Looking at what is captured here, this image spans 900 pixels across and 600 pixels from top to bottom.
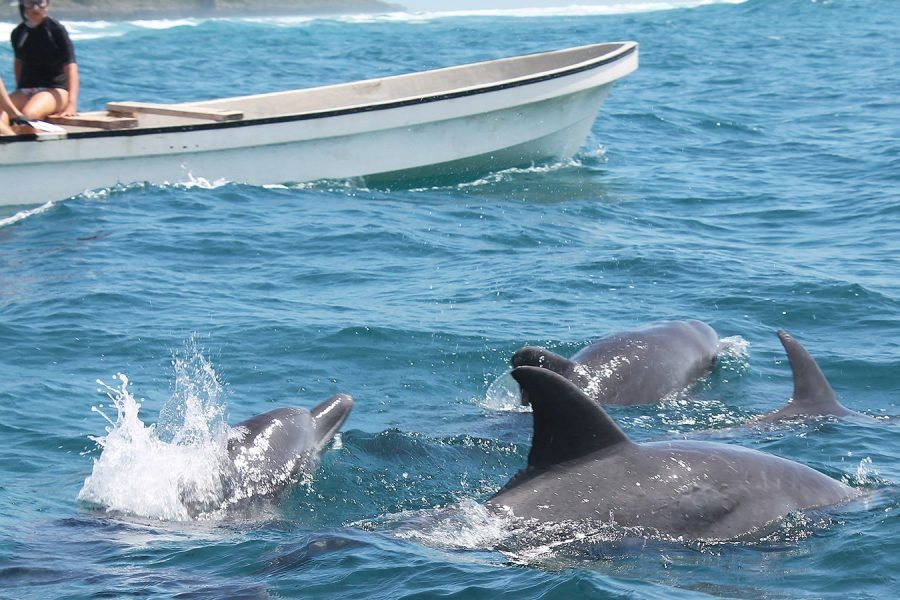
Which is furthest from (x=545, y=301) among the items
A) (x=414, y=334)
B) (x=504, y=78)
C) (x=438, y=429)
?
(x=504, y=78)

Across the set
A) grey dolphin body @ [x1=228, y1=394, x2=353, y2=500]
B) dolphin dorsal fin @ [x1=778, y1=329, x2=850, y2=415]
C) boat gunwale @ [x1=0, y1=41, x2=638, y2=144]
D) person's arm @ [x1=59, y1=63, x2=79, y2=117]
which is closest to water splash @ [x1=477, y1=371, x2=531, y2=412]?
grey dolphin body @ [x1=228, y1=394, x2=353, y2=500]

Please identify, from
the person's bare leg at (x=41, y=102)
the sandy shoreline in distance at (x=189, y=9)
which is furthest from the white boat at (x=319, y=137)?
the sandy shoreline in distance at (x=189, y=9)

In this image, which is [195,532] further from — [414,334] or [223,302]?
[223,302]

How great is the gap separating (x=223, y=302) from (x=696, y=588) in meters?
8.95

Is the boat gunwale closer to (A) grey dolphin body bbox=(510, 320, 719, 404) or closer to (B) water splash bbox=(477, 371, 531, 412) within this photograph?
(B) water splash bbox=(477, 371, 531, 412)

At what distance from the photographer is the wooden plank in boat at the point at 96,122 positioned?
20.2 metres

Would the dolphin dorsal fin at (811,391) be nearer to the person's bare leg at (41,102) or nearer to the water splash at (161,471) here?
the water splash at (161,471)

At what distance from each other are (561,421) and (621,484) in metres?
0.57

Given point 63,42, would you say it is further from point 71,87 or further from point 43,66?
point 71,87

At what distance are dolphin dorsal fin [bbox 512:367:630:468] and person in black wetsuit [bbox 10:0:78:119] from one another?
13.4 meters

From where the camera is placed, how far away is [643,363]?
1196cm

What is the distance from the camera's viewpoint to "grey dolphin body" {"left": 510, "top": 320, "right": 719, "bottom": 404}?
11.6 metres

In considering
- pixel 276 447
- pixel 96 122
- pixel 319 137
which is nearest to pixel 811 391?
pixel 276 447

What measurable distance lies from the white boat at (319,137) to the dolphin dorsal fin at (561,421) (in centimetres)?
1321
